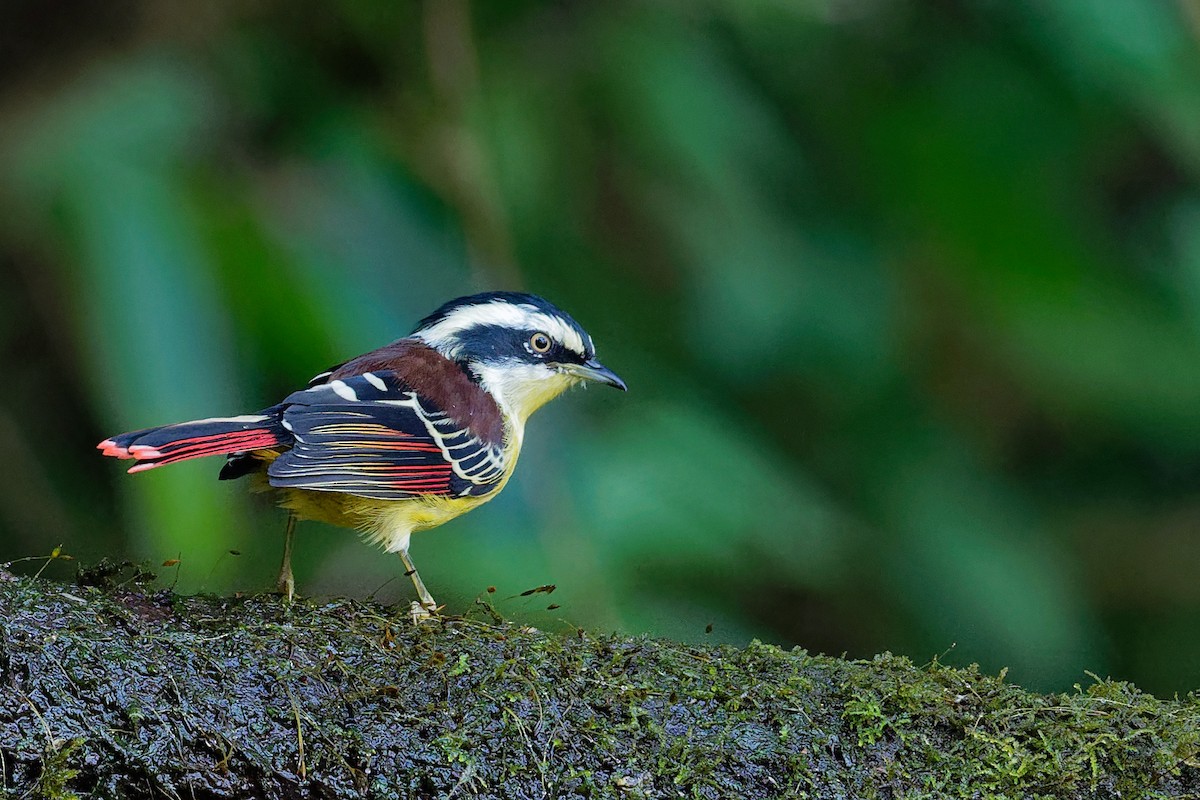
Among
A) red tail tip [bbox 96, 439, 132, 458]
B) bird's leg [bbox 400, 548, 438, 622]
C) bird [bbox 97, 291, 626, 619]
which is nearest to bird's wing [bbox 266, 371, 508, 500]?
bird [bbox 97, 291, 626, 619]

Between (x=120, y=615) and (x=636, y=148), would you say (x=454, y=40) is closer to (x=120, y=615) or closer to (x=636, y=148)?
(x=636, y=148)

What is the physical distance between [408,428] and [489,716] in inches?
36.1

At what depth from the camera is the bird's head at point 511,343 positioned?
3.07 meters

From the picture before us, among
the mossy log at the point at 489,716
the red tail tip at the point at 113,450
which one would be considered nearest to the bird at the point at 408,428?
the red tail tip at the point at 113,450

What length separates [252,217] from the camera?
10.5 feet

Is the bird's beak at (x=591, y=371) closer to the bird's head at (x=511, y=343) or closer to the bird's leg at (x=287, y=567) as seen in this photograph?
the bird's head at (x=511, y=343)

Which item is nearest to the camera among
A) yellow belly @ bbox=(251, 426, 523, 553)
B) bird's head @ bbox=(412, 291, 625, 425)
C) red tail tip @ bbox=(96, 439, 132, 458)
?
red tail tip @ bbox=(96, 439, 132, 458)

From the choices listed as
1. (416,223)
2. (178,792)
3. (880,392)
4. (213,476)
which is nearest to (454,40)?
(416,223)

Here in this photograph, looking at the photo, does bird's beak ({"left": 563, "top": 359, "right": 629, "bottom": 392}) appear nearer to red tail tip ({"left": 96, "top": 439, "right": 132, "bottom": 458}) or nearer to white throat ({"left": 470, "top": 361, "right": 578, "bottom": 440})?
white throat ({"left": 470, "top": 361, "right": 578, "bottom": 440})

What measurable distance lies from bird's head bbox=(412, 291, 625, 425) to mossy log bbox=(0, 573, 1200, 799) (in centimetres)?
88

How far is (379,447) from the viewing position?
2643mm

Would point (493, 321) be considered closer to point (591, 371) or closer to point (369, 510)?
point (591, 371)

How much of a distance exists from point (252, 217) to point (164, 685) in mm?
1655

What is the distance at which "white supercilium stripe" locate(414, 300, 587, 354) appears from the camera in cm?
307
